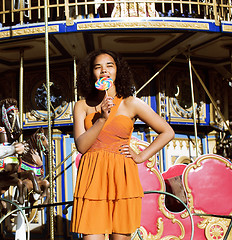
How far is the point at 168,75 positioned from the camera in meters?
10.1

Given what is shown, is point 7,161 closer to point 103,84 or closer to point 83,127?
point 83,127

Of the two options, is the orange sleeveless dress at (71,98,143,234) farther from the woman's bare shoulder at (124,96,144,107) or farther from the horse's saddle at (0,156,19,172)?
the horse's saddle at (0,156,19,172)

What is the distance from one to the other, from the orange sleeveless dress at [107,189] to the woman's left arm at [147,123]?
0.10m

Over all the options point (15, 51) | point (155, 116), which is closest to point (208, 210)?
point (155, 116)

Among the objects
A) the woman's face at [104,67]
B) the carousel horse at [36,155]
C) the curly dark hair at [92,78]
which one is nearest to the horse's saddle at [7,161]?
the carousel horse at [36,155]

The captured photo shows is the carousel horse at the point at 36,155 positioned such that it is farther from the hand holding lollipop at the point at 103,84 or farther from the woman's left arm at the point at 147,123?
the hand holding lollipop at the point at 103,84

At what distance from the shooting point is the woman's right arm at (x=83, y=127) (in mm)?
2500

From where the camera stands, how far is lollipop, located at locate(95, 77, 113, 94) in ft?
8.63

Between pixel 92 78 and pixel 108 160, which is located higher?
pixel 92 78

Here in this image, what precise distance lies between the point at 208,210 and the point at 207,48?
14.0 ft

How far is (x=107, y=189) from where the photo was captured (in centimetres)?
254

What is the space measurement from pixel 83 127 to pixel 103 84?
12.2 inches

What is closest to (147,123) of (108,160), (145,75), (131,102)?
(131,102)

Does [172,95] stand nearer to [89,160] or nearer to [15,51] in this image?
[15,51]
